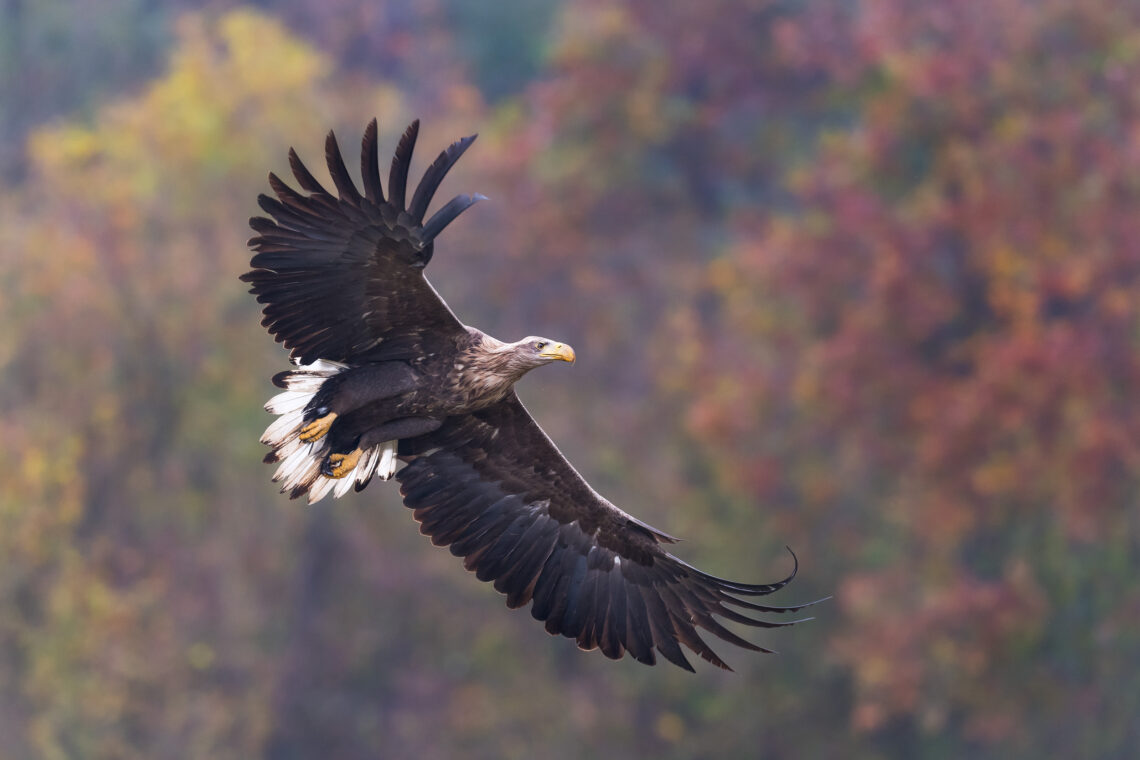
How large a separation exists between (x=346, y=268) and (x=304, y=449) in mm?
1035

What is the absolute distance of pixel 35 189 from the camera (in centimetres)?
3133

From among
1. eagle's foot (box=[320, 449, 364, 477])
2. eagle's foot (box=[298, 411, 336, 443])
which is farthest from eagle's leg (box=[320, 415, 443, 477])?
eagle's foot (box=[298, 411, 336, 443])

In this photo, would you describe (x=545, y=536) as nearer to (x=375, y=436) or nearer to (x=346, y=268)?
(x=375, y=436)

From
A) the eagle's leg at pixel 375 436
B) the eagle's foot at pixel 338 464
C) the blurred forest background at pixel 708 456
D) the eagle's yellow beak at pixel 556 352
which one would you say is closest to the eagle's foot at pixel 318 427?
the eagle's leg at pixel 375 436

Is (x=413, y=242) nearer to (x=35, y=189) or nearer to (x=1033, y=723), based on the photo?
(x=1033, y=723)

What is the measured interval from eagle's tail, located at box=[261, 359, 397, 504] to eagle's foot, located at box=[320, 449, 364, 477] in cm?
3

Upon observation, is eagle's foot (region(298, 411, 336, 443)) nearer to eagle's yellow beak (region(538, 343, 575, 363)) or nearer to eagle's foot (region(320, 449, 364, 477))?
eagle's foot (region(320, 449, 364, 477))

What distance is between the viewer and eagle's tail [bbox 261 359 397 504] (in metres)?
9.00

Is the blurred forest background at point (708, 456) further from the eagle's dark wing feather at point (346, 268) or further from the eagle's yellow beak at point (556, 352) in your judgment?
the eagle's dark wing feather at point (346, 268)

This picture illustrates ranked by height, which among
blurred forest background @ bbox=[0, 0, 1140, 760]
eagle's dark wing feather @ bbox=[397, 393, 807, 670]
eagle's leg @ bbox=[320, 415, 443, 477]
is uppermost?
blurred forest background @ bbox=[0, 0, 1140, 760]

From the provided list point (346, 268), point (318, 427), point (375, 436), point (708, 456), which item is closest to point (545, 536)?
point (375, 436)

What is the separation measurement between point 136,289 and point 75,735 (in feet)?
20.5

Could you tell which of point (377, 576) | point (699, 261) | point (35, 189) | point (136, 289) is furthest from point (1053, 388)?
point (35, 189)

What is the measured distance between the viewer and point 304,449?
9.21 metres
